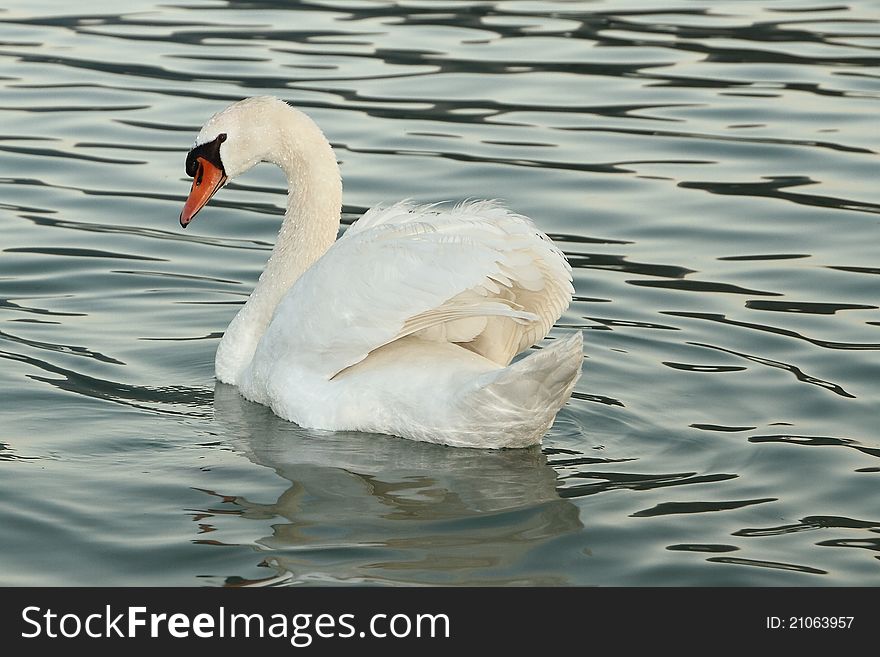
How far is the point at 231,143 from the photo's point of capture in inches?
331

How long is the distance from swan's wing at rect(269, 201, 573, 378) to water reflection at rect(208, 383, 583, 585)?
435 mm

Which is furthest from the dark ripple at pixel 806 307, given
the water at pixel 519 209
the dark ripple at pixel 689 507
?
the dark ripple at pixel 689 507

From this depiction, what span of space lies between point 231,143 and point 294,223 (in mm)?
518

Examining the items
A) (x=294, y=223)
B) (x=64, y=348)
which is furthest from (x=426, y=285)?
(x=64, y=348)

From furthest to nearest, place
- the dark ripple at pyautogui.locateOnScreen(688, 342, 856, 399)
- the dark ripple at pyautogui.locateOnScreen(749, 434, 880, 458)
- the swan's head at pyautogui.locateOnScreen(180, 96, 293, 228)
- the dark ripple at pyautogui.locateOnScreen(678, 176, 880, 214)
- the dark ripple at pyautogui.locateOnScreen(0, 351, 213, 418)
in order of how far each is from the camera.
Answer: the dark ripple at pyautogui.locateOnScreen(678, 176, 880, 214) → the swan's head at pyautogui.locateOnScreen(180, 96, 293, 228) → the dark ripple at pyautogui.locateOnScreen(688, 342, 856, 399) → the dark ripple at pyautogui.locateOnScreen(0, 351, 213, 418) → the dark ripple at pyautogui.locateOnScreen(749, 434, 880, 458)

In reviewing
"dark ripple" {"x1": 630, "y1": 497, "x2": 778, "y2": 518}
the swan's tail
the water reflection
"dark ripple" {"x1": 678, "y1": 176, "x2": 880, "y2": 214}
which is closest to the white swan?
the swan's tail

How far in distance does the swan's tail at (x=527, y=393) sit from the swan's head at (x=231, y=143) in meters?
2.14

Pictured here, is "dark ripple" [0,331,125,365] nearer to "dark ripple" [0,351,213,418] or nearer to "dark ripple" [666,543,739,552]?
"dark ripple" [0,351,213,418]

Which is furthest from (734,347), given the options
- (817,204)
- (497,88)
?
(497,88)

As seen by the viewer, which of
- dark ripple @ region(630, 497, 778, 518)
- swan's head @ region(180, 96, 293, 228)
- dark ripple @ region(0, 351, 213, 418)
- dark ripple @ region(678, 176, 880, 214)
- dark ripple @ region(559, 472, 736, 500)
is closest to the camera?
dark ripple @ region(630, 497, 778, 518)

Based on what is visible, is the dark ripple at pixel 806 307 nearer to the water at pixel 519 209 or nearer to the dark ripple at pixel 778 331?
the water at pixel 519 209

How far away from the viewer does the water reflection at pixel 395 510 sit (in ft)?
19.6

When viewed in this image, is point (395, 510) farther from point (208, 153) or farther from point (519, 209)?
point (519, 209)

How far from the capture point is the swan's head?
8.37 meters
